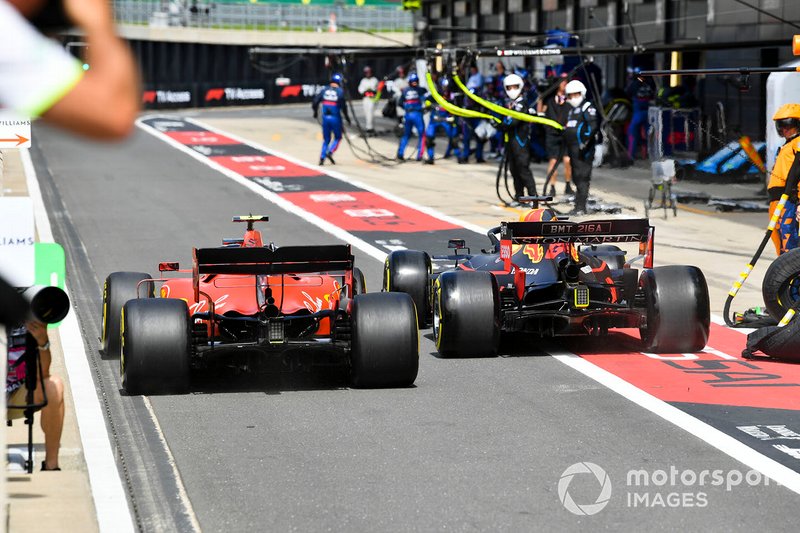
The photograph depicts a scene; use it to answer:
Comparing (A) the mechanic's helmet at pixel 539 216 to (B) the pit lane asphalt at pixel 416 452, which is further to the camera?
(A) the mechanic's helmet at pixel 539 216

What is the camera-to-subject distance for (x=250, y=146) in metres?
37.7

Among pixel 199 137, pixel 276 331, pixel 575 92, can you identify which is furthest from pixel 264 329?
pixel 199 137

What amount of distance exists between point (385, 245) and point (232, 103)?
39.0m

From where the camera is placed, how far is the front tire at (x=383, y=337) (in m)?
9.93

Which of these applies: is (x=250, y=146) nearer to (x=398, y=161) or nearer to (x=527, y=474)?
(x=398, y=161)

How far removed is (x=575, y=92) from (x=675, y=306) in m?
11.3

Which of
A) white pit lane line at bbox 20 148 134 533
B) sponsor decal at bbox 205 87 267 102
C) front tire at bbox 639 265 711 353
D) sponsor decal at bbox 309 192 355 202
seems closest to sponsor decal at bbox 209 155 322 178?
sponsor decal at bbox 309 192 355 202

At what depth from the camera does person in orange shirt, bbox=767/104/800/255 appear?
12.9 m

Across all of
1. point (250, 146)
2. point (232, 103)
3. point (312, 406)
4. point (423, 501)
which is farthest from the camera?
point (232, 103)

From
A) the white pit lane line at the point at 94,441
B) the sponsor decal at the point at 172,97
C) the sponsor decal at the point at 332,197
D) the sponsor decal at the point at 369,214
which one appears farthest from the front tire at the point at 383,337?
the sponsor decal at the point at 172,97

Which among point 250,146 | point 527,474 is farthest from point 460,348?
point 250,146

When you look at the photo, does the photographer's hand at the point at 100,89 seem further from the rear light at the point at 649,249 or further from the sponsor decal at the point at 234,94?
the sponsor decal at the point at 234,94

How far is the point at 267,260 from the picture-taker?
10.0 m
